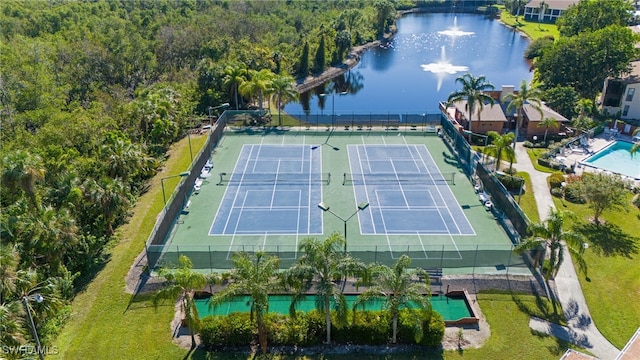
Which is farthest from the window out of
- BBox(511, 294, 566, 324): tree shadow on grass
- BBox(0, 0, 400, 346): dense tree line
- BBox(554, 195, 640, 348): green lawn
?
BBox(0, 0, 400, 346): dense tree line

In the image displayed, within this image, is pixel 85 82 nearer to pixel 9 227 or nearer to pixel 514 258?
pixel 9 227

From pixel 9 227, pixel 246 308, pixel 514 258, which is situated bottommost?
pixel 246 308

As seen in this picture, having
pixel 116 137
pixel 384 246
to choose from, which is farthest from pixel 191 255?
pixel 116 137

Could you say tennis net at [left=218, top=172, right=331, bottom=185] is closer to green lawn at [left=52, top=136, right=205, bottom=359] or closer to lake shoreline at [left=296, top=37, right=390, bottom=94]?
green lawn at [left=52, top=136, right=205, bottom=359]

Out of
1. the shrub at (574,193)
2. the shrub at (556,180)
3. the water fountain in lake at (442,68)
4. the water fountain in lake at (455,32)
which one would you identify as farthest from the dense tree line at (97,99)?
the water fountain in lake at (455,32)

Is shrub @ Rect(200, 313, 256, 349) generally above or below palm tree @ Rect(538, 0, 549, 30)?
below

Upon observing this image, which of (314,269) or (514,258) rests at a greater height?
(314,269)

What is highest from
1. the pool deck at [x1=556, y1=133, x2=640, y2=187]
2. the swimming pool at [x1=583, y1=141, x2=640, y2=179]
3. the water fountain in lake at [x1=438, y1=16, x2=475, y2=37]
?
the water fountain in lake at [x1=438, y1=16, x2=475, y2=37]

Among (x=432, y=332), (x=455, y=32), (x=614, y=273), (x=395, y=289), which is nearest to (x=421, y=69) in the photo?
(x=455, y=32)
